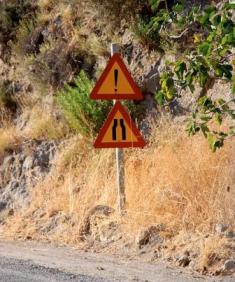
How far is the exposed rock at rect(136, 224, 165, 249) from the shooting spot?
10.0 meters

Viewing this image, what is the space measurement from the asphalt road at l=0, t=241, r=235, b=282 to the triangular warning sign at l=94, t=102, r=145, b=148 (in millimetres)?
1654

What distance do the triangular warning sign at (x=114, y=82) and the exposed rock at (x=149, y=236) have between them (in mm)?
2039

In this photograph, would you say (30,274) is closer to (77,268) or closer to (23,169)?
(77,268)

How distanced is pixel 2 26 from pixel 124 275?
11.5m

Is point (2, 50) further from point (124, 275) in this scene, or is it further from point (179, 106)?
point (124, 275)

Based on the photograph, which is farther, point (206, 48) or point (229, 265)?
point (229, 265)

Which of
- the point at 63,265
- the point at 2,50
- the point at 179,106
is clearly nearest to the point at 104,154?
the point at 179,106

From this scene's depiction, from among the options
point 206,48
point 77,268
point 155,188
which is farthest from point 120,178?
point 206,48

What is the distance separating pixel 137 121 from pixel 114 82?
121 inches

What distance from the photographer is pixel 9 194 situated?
48.1 ft

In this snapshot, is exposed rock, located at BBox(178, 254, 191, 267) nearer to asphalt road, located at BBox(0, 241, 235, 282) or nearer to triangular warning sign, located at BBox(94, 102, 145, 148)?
asphalt road, located at BBox(0, 241, 235, 282)

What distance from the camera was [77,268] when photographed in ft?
29.9

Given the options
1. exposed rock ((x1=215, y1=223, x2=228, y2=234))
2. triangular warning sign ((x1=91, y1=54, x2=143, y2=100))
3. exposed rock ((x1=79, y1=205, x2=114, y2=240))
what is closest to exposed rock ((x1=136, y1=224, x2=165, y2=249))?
exposed rock ((x1=215, y1=223, x2=228, y2=234))

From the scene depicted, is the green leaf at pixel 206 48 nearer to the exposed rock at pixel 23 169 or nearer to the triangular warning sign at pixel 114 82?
the triangular warning sign at pixel 114 82
